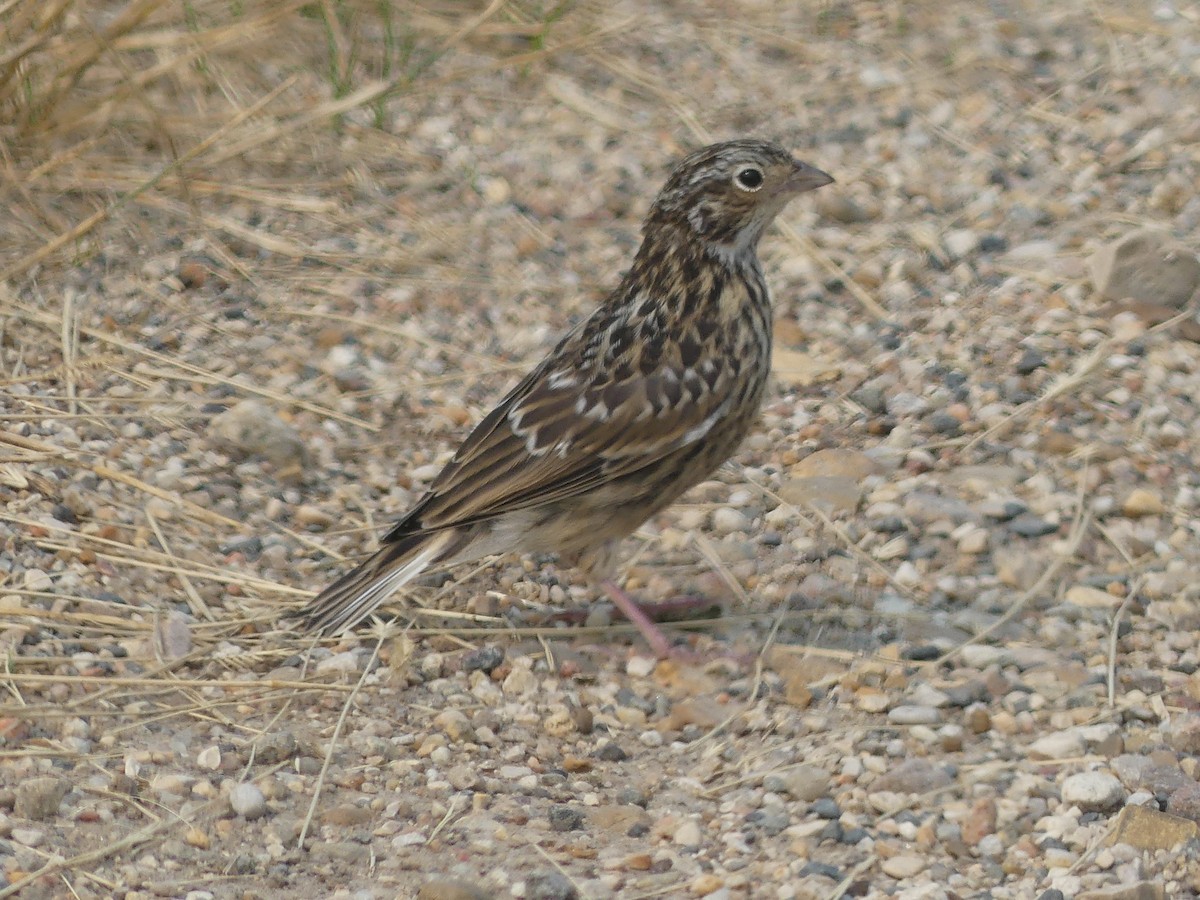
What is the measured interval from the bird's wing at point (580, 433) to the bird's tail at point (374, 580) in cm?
6

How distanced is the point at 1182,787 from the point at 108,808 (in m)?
2.38

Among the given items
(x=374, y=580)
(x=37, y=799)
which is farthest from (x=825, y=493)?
(x=37, y=799)

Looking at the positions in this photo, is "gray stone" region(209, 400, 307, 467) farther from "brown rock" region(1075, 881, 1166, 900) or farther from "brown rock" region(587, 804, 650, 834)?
"brown rock" region(1075, 881, 1166, 900)

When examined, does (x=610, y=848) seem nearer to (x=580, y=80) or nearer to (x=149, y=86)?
(x=149, y=86)

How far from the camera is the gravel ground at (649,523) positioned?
3902 millimetres

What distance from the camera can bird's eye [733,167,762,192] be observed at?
16.3ft

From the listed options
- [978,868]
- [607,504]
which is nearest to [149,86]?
[607,504]

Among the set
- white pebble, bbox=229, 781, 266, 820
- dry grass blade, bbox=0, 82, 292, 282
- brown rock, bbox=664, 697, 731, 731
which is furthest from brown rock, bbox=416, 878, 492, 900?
dry grass blade, bbox=0, 82, 292, 282

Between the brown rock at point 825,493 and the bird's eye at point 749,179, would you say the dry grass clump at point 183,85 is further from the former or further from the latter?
the brown rock at point 825,493

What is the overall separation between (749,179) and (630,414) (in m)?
0.81

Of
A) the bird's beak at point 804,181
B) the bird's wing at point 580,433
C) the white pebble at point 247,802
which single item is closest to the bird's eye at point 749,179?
the bird's beak at point 804,181

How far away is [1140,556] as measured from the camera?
196 inches

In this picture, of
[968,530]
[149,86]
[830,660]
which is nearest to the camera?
[830,660]

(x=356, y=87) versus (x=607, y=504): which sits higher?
(x=356, y=87)
